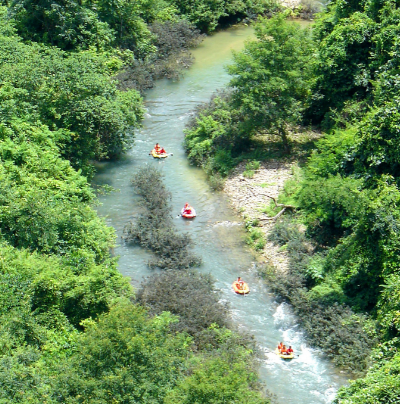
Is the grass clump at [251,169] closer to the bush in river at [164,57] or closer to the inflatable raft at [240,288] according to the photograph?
the inflatable raft at [240,288]

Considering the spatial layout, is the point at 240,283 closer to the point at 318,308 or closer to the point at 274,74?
the point at 318,308

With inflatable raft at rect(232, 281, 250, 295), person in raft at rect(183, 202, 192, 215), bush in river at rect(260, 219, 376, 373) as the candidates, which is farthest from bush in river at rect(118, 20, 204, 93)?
inflatable raft at rect(232, 281, 250, 295)

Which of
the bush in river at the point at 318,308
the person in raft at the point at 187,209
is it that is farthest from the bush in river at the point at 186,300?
the person in raft at the point at 187,209

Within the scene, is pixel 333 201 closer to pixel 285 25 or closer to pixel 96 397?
pixel 285 25

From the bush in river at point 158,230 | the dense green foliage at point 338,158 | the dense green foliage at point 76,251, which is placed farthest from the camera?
the bush in river at point 158,230

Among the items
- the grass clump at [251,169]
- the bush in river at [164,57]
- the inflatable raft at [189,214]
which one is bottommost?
the inflatable raft at [189,214]
